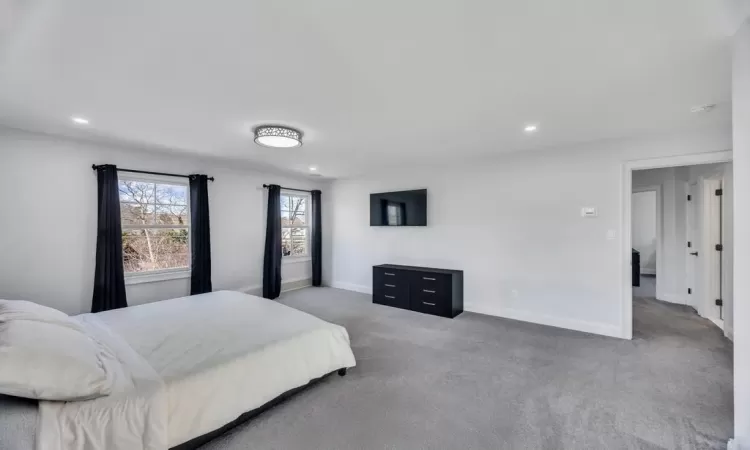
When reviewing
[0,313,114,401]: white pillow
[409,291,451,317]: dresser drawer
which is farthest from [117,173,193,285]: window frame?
[409,291,451,317]: dresser drawer

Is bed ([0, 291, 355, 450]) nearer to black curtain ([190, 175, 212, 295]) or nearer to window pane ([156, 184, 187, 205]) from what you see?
black curtain ([190, 175, 212, 295])

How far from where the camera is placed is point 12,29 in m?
1.57

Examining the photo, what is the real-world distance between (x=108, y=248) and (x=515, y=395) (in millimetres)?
4540

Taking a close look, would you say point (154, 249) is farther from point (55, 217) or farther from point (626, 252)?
point (626, 252)

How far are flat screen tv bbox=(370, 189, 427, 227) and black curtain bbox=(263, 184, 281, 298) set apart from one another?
1692 millimetres

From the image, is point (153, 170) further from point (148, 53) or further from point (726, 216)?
point (726, 216)

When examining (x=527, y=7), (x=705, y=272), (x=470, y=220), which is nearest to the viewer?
(x=527, y=7)

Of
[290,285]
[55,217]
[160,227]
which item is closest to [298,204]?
[290,285]

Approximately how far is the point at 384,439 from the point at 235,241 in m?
4.12

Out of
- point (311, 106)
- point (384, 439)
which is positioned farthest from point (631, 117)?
point (384, 439)

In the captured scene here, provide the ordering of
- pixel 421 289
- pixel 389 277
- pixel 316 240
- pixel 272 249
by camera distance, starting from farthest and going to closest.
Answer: pixel 316 240
pixel 272 249
pixel 389 277
pixel 421 289

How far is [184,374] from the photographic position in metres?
1.77

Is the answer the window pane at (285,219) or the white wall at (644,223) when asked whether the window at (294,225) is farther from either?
the white wall at (644,223)

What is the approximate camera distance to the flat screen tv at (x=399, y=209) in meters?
5.00
